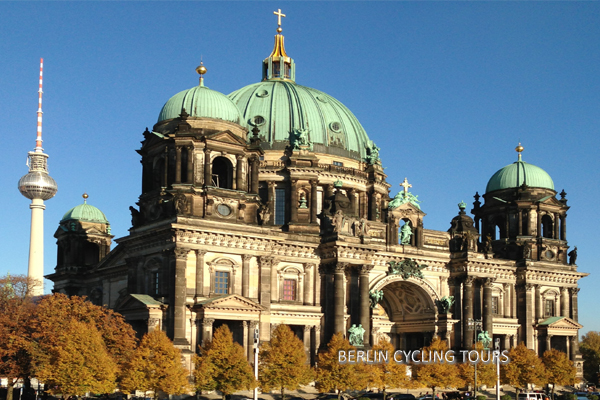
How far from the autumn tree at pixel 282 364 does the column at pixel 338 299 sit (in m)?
8.27

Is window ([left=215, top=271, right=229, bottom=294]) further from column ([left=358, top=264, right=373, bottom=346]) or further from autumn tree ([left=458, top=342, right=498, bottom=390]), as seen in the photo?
autumn tree ([left=458, top=342, right=498, bottom=390])

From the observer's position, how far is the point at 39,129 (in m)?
172

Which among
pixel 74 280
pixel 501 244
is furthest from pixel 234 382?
pixel 501 244

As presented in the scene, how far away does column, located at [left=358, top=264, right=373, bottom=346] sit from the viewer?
78.8m

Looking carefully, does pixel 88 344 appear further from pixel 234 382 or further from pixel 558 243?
pixel 558 243

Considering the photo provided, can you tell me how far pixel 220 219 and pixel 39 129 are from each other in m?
111

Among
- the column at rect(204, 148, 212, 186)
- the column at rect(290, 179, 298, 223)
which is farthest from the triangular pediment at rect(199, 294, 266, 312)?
the column at rect(290, 179, 298, 223)

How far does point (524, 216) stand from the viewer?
9925cm

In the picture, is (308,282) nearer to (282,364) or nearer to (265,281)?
(265,281)

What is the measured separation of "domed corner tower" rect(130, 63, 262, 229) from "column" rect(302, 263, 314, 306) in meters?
8.40

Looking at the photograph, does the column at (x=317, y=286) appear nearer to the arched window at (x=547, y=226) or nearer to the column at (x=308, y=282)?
the column at (x=308, y=282)

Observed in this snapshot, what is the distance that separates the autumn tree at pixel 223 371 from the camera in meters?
63.2

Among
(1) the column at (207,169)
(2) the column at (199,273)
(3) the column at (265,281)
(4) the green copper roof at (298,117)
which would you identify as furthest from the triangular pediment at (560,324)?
(1) the column at (207,169)

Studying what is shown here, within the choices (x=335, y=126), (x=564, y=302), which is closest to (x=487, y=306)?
(x=564, y=302)
